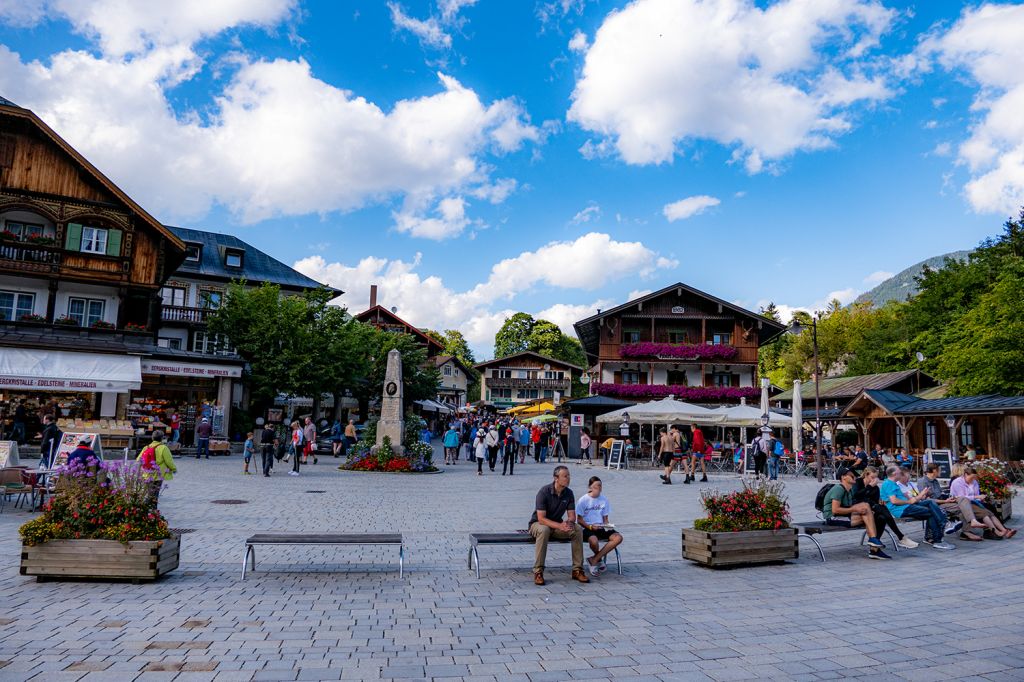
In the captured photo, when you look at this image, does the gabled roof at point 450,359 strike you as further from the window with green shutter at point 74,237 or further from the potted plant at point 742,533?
the potted plant at point 742,533

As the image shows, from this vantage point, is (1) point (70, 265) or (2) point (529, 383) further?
(2) point (529, 383)

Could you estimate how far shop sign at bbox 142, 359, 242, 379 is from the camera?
2933 cm

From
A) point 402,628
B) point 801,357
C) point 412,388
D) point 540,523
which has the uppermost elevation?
point 801,357

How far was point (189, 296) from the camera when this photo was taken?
149 feet

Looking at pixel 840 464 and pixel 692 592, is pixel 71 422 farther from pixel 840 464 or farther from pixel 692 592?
pixel 840 464

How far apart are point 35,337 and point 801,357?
66.0m

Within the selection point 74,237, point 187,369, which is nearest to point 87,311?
point 74,237

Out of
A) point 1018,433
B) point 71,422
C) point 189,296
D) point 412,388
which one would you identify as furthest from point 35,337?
point 1018,433

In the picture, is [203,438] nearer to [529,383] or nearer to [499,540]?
[499,540]

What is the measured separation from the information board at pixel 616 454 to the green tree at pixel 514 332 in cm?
6675

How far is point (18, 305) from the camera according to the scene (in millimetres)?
29281

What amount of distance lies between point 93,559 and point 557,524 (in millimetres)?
4968

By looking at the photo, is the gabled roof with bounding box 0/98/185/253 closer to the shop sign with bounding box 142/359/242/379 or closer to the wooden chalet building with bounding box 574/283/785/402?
the shop sign with bounding box 142/359/242/379

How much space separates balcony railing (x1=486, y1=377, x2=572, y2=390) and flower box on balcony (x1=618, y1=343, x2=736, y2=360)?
27.6 metres
